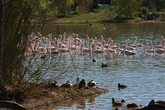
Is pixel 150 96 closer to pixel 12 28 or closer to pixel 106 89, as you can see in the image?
pixel 106 89

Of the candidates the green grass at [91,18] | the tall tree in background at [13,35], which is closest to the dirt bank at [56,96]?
the tall tree in background at [13,35]

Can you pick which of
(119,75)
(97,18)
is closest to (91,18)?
(97,18)

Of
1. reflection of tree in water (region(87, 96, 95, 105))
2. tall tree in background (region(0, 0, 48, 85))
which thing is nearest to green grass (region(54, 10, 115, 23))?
reflection of tree in water (region(87, 96, 95, 105))

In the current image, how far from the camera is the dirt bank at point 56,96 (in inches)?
672

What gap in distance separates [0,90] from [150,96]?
18.0ft

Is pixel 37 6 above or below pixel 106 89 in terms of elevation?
above

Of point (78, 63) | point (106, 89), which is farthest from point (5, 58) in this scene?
point (78, 63)

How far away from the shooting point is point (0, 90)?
54.5ft

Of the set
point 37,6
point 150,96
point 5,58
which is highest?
point 37,6

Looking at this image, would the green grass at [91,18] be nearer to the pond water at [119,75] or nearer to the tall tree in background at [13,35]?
the pond water at [119,75]

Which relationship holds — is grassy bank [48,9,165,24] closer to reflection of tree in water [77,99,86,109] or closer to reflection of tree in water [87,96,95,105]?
reflection of tree in water [87,96,95,105]

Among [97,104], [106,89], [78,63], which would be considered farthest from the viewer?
[78,63]

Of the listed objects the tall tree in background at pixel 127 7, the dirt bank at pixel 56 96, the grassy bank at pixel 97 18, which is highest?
the tall tree in background at pixel 127 7

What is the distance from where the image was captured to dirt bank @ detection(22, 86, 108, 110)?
56.0ft
